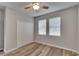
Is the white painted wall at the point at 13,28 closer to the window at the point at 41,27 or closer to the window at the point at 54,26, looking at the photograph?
the window at the point at 41,27

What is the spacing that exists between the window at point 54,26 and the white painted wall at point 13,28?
2.03 ft

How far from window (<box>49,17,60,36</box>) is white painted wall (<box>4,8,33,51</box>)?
0.62m

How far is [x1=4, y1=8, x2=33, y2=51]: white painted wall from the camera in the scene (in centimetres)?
189

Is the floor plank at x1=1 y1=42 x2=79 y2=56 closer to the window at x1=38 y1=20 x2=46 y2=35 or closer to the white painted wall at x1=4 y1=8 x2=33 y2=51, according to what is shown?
the white painted wall at x1=4 y1=8 x2=33 y2=51

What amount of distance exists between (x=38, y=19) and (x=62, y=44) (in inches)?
36.3

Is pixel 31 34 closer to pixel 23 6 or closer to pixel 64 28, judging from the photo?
pixel 23 6

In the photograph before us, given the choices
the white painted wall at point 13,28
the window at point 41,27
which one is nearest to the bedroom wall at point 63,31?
the window at point 41,27

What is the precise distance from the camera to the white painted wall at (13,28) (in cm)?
189

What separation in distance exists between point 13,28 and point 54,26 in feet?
3.42

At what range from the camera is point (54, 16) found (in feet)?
7.31

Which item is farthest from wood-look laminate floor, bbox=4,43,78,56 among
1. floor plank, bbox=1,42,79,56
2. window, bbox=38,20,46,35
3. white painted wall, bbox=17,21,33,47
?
window, bbox=38,20,46,35

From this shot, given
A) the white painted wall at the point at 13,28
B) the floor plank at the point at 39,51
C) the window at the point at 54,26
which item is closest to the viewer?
the floor plank at the point at 39,51

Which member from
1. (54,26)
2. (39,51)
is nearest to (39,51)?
(39,51)

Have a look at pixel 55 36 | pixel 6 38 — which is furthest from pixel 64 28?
pixel 6 38
